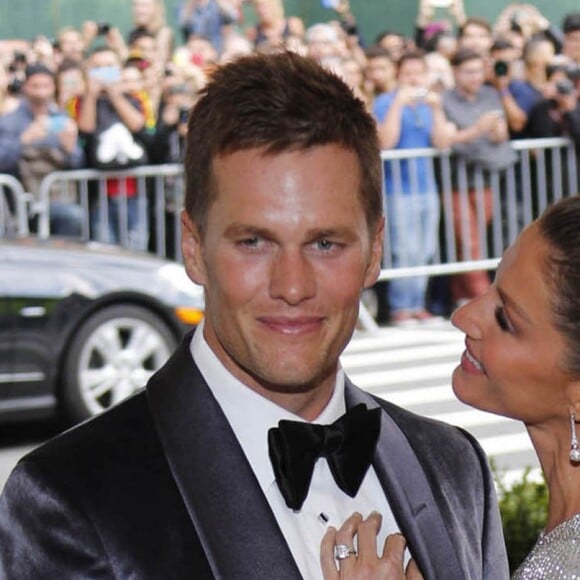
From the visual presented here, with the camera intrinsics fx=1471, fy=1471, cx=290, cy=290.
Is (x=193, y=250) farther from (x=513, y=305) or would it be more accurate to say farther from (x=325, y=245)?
(x=513, y=305)

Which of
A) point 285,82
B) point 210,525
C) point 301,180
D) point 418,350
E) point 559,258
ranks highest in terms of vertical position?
point 285,82

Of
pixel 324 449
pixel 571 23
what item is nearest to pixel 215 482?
pixel 324 449

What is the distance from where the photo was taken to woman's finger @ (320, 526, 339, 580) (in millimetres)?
2596

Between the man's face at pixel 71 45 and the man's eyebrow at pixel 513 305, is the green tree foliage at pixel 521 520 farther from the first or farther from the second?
the man's face at pixel 71 45

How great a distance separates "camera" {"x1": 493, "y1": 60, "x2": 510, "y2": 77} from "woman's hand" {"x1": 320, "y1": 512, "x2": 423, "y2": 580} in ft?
35.4

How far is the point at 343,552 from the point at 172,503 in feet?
1.04

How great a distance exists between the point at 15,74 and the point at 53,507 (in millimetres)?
9964

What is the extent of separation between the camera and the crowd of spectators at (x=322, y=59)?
11680mm

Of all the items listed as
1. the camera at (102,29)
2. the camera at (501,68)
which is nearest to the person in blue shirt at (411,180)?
the camera at (501,68)

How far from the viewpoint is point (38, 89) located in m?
11.4

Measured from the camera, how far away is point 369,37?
14.6 m

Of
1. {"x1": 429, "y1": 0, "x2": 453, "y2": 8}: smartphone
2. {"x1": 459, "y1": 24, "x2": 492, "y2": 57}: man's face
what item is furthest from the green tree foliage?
{"x1": 429, "y1": 0, "x2": 453, "y2": 8}: smartphone

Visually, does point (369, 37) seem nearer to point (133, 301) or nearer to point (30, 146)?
point (30, 146)

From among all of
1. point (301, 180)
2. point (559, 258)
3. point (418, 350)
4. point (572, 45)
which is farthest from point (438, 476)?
point (572, 45)
